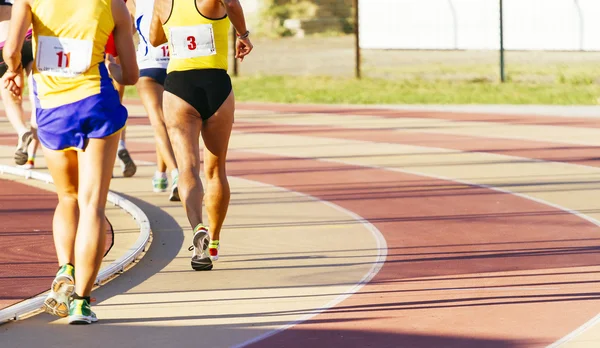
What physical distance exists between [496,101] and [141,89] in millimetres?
12009

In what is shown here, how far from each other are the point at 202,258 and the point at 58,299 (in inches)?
65.9

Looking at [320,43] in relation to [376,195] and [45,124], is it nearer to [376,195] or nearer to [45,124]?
[376,195]

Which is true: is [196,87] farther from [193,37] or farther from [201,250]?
[201,250]

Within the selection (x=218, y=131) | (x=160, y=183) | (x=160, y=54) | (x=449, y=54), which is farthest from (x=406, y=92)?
(x=218, y=131)

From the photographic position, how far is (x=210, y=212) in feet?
28.3

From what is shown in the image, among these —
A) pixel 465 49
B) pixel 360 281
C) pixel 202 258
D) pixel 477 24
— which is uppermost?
pixel 202 258

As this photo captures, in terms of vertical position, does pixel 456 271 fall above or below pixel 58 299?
below

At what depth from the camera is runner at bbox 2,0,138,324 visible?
21.9 feet

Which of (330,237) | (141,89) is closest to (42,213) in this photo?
(141,89)

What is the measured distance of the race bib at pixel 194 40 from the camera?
27.1 feet

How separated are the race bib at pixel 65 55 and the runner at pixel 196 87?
1.65 m

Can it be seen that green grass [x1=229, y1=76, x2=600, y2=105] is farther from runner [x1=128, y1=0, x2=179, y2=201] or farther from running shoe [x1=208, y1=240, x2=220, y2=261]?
running shoe [x1=208, y1=240, x2=220, y2=261]

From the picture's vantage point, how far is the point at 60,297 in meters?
6.79

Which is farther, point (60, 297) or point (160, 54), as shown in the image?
point (160, 54)
